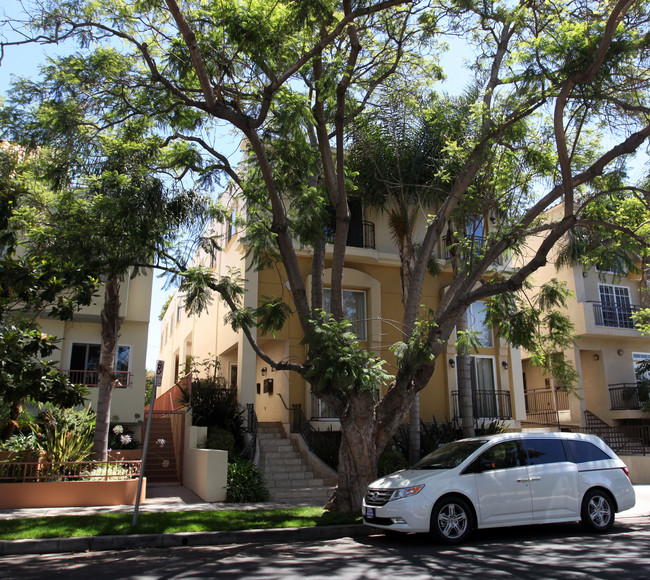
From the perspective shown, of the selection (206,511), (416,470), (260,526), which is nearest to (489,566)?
(416,470)

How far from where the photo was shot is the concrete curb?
8281 mm

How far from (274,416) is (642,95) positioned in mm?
13159

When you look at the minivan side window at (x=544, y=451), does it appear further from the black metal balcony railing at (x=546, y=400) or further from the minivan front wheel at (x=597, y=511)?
the black metal balcony railing at (x=546, y=400)

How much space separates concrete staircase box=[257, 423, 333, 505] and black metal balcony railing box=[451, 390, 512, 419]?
678 cm

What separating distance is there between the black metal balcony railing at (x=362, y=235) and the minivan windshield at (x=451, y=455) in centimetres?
1046

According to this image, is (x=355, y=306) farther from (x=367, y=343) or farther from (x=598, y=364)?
(x=598, y=364)

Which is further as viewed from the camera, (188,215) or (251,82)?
(188,215)

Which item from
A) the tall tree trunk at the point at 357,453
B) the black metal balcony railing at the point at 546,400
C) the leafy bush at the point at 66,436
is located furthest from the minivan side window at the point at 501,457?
the black metal balcony railing at the point at 546,400

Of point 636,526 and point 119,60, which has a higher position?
point 119,60

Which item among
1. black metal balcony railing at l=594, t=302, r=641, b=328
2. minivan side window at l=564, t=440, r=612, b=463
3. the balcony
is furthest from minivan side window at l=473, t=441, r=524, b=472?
black metal balcony railing at l=594, t=302, r=641, b=328

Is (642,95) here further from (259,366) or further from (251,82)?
(259,366)

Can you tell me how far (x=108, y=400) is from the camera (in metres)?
13.3

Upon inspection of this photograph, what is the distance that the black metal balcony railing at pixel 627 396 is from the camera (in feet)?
74.8

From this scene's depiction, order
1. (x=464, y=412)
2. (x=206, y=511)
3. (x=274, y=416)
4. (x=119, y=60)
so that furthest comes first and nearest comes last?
(x=274, y=416) < (x=464, y=412) < (x=119, y=60) < (x=206, y=511)
